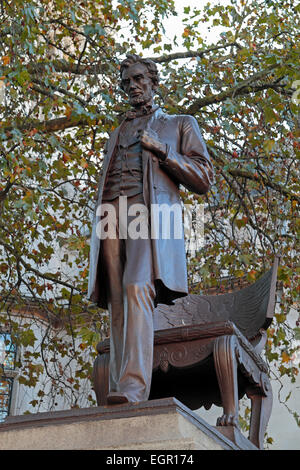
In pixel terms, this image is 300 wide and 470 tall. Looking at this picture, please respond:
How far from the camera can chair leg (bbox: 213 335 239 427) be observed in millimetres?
5109

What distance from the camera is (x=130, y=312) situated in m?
4.63

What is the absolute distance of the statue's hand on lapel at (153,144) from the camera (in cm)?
496

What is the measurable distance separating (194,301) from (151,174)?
6.41 feet

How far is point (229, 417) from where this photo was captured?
4.99 meters

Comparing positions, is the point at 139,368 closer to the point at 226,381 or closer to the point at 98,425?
the point at 98,425

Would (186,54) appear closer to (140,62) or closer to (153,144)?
(140,62)

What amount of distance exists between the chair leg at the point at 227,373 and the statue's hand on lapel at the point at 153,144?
3.98 ft

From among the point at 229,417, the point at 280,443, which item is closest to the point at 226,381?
the point at 229,417

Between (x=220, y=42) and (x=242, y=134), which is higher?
(x=220, y=42)

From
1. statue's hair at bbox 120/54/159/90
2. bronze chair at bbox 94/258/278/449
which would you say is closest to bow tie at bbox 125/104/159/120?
statue's hair at bbox 120/54/159/90

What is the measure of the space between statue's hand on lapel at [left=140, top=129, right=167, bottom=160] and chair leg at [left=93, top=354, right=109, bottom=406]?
4.68 feet

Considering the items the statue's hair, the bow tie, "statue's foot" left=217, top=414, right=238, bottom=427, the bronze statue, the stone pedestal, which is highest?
the statue's hair

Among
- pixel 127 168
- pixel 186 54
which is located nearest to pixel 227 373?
pixel 127 168

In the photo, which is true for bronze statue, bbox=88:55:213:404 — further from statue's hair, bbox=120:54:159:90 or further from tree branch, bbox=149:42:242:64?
tree branch, bbox=149:42:242:64
